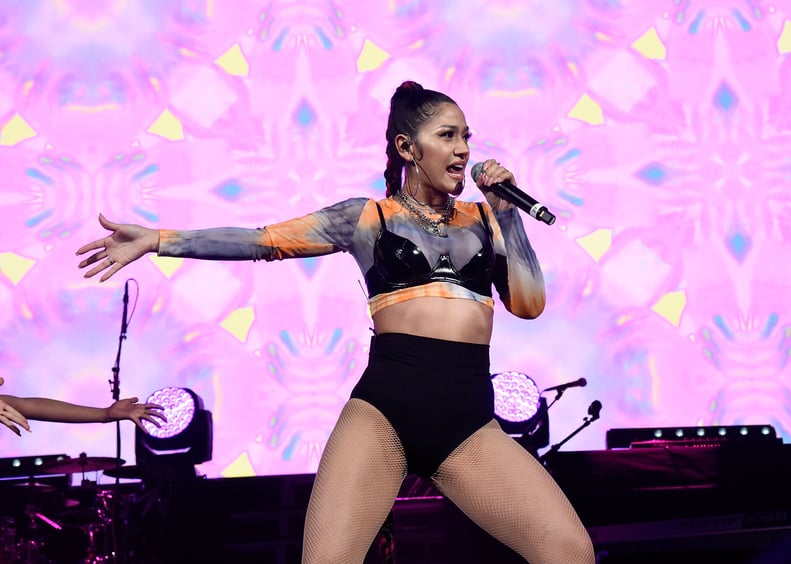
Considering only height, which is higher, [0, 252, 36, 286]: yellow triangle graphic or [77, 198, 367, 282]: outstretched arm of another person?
[0, 252, 36, 286]: yellow triangle graphic

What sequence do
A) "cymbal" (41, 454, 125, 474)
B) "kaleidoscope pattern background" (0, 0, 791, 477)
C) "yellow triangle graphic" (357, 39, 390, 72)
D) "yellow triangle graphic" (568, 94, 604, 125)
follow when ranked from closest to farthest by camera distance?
"cymbal" (41, 454, 125, 474)
"kaleidoscope pattern background" (0, 0, 791, 477)
"yellow triangle graphic" (357, 39, 390, 72)
"yellow triangle graphic" (568, 94, 604, 125)

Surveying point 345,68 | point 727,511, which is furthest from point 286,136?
point 727,511

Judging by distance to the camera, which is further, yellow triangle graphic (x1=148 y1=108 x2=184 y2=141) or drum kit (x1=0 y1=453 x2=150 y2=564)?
yellow triangle graphic (x1=148 y1=108 x2=184 y2=141)

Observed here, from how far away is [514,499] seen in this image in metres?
2.05

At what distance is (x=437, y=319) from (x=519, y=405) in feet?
8.19

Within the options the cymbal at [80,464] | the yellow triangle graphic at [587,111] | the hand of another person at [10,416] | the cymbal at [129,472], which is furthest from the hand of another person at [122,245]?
the yellow triangle graphic at [587,111]

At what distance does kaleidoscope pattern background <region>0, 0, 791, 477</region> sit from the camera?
15.8ft

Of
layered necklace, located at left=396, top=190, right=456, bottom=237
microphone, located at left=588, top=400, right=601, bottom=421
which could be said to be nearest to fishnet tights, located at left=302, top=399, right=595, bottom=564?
Result: layered necklace, located at left=396, top=190, right=456, bottom=237

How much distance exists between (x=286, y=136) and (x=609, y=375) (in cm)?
216

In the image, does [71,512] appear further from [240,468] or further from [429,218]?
[429,218]

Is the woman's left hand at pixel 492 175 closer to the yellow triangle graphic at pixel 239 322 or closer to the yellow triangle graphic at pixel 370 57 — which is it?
the yellow triangle graphic at pixel 239 322

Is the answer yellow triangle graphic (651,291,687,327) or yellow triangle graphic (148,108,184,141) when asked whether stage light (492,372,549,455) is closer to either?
yellow triangle graphic (651,291,687,327)

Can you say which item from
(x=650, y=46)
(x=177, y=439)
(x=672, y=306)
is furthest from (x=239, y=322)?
(x=650, y=46)

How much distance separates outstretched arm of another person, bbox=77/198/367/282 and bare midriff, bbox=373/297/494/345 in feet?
0.80
